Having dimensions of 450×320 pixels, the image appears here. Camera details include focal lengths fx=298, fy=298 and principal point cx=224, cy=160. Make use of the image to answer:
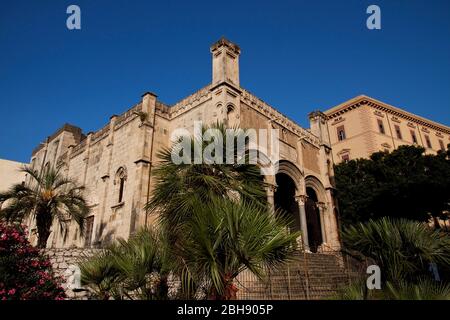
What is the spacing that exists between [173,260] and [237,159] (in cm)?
370

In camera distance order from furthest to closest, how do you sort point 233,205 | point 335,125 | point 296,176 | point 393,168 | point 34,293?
point 335,125
point 393,168
point 296,176
point 34,293
point 233,205

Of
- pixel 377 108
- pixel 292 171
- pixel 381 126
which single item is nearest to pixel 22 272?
pixel 292 171

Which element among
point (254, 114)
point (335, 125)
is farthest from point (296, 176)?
point (335, 125)

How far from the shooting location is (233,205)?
537cm

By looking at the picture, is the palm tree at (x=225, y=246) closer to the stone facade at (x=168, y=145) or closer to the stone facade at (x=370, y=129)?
the stone facade at (x=168, y=145)

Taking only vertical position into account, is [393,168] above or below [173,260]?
above

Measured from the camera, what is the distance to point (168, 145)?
17797 mm

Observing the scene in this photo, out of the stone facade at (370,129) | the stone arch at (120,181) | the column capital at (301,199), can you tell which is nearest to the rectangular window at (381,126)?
the stone facade at (370,129)

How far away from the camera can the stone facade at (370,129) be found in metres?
33.9

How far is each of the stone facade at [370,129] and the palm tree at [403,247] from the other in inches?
1109

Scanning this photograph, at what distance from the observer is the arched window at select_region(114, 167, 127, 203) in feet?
56.2

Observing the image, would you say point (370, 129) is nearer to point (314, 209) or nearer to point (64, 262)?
point (314, 209)
